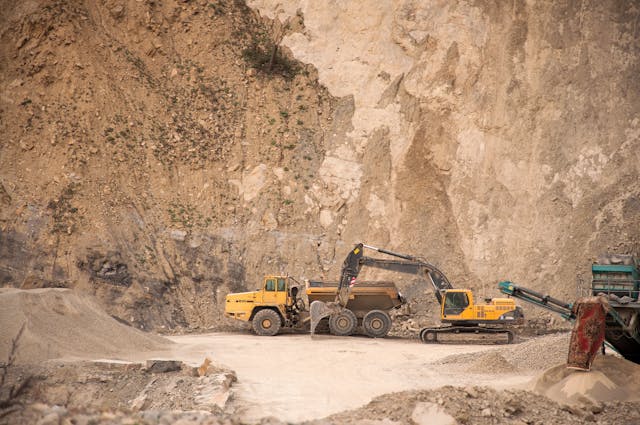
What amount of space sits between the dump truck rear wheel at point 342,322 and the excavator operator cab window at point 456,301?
117 inches

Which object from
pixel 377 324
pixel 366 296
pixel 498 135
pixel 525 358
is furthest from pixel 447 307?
pixel 498 135

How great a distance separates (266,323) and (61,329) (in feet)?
24.7

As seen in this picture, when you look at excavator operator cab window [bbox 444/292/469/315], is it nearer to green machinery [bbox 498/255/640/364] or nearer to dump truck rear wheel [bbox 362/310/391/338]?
dump truck rear wheel [bbox 362/310/391/338]

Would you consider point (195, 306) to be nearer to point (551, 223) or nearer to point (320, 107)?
point (320, 107)

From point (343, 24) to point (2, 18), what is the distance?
13.7 m

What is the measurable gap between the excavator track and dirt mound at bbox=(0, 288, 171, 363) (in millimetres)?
7646

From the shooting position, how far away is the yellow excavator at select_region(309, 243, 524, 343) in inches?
811

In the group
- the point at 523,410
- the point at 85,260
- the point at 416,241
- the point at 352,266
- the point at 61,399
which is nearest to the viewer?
the point at 523,410

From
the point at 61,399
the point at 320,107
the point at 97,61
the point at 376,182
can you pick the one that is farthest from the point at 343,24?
the point at 61,399

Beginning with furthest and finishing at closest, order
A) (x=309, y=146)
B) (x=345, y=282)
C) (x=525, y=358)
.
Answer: (x=309, y=146) < (x=345, y=282) < (x=525, y=358)

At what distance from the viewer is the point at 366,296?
22.4 metres

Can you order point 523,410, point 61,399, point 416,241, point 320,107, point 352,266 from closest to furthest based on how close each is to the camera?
point 523,410 < point 61,399 < point 352,266 < point 416,241 < point 320,107

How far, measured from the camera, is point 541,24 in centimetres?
2811

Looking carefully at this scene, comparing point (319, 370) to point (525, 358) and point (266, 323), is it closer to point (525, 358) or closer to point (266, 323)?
point (525, 358)
